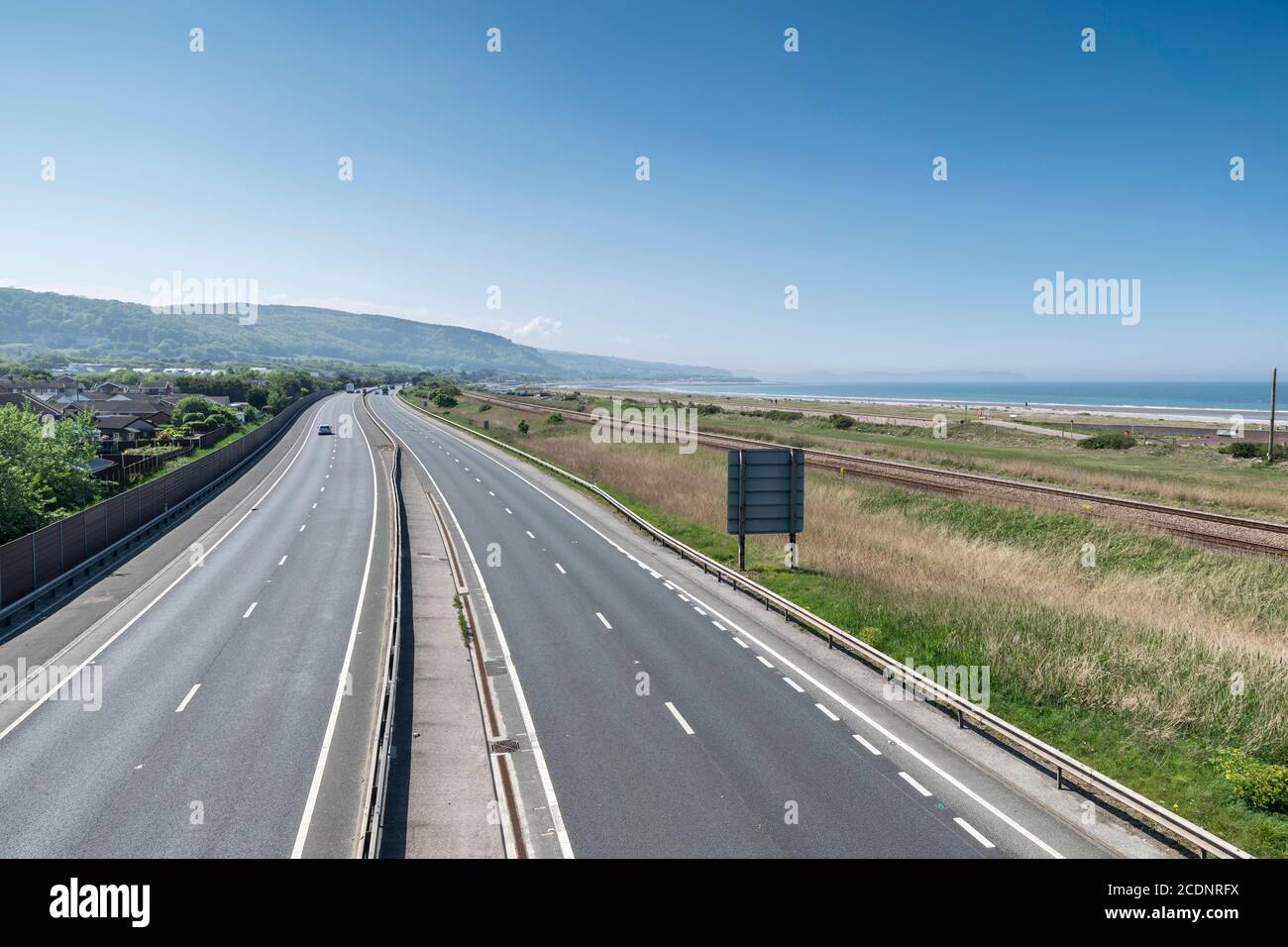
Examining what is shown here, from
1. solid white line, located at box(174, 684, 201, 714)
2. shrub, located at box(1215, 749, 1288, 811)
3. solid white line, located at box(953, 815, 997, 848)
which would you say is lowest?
solid white line, located at box(953, 815, 997, 848)

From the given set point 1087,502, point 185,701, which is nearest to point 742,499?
point 1087,502

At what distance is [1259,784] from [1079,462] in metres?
54.7

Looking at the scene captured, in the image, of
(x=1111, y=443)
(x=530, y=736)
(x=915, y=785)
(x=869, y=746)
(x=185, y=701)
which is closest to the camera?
(x=915, y=785)

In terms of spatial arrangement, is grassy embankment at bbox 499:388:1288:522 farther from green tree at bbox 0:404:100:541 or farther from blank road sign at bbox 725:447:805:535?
green tree at bbox 0:404:100:541

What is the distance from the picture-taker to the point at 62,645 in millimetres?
22156

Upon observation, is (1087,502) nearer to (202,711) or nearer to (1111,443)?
(202,711)

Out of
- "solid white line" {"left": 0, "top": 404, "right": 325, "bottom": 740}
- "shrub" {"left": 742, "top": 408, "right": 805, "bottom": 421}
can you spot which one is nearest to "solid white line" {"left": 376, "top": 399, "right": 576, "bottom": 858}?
"solid white line" {"left": 0, "top": 404, "right": 325, "bottom": 740}

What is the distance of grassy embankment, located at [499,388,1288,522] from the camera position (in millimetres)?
41812

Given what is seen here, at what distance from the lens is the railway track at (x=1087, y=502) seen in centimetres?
3088

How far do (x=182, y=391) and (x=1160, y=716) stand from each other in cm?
17476

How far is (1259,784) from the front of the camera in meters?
12.8

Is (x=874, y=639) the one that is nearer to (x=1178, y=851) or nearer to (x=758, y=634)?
(x=758, y=634)

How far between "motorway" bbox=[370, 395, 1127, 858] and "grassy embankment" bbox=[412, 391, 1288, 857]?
2461 mm
